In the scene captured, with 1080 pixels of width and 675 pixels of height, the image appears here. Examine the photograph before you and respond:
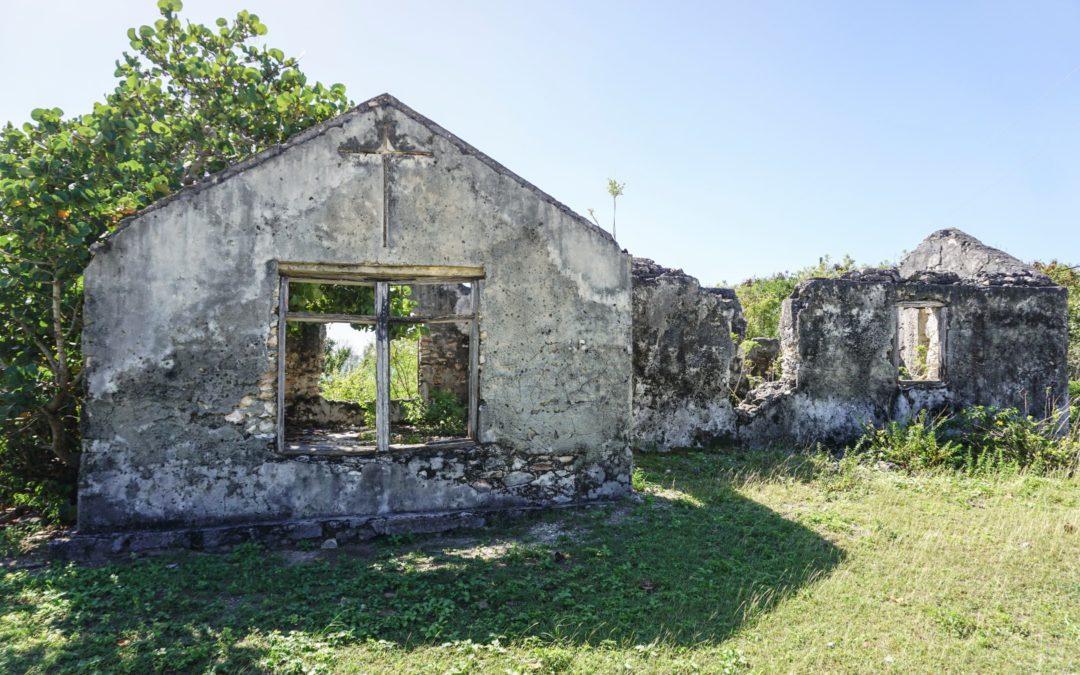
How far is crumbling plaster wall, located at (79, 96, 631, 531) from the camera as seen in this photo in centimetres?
602

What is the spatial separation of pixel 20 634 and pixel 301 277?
3.50 meters

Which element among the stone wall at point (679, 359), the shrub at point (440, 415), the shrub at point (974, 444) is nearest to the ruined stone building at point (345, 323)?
the shrub at point (440, 415)

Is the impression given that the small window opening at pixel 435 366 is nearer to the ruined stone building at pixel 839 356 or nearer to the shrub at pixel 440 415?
the shrub at pixel 440 415

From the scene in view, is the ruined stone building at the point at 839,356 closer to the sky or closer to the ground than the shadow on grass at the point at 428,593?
closer to the sky

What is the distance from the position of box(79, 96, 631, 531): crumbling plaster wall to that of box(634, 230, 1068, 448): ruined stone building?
122 inches

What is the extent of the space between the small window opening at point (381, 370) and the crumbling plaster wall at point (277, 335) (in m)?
0.34

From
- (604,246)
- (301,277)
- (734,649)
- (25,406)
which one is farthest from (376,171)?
(734,649)

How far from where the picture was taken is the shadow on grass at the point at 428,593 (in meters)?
4.16

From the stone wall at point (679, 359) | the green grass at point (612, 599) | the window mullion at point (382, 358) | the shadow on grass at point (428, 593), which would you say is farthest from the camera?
the stone wall at point (679, 359)

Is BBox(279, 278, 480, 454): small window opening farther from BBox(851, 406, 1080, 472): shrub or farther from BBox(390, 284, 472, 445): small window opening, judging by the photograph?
BBox(851, 406, 1080, 472): shrub

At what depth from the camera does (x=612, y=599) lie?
188 inches

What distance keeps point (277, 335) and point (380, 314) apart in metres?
0.95

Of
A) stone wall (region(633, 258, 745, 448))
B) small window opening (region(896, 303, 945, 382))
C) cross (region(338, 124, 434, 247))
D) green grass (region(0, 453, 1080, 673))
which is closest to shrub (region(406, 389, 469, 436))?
stone wall (region(633, 258, 745, 448))

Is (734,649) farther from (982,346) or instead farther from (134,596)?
(982,346)
